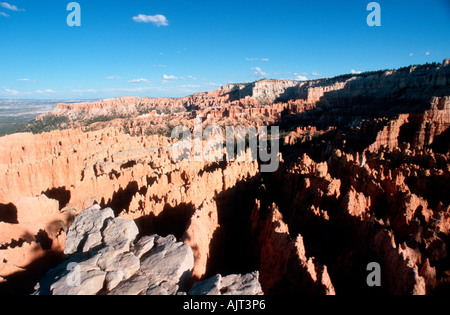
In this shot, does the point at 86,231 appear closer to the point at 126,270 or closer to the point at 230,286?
the point at 126,270

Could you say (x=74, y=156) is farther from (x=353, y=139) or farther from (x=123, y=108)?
(x=123, y=108)

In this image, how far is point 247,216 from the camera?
59.2 ft

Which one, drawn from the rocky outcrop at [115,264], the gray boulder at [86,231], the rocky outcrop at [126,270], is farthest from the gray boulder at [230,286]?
the gray boulder at [86,231]

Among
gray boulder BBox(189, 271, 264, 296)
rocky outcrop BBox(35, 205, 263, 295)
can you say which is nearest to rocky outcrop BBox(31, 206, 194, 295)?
rocky outcrop BBox(35, 205, 263, 295)

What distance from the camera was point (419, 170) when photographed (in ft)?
55.8

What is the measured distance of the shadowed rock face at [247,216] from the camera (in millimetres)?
7363

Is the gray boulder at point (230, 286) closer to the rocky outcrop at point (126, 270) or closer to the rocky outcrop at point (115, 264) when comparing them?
the rocky outcrop at point (126, 270)

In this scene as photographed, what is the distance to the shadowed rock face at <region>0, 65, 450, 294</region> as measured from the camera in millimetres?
7363

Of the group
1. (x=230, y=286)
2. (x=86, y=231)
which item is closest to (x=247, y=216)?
(x=86, y=231)

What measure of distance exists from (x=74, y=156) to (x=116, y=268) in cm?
2398

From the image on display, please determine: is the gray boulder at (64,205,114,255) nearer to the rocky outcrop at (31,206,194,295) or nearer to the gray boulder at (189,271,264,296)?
the rocky outcrop at (31,206,194,295)

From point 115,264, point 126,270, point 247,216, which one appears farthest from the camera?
point 247,216
